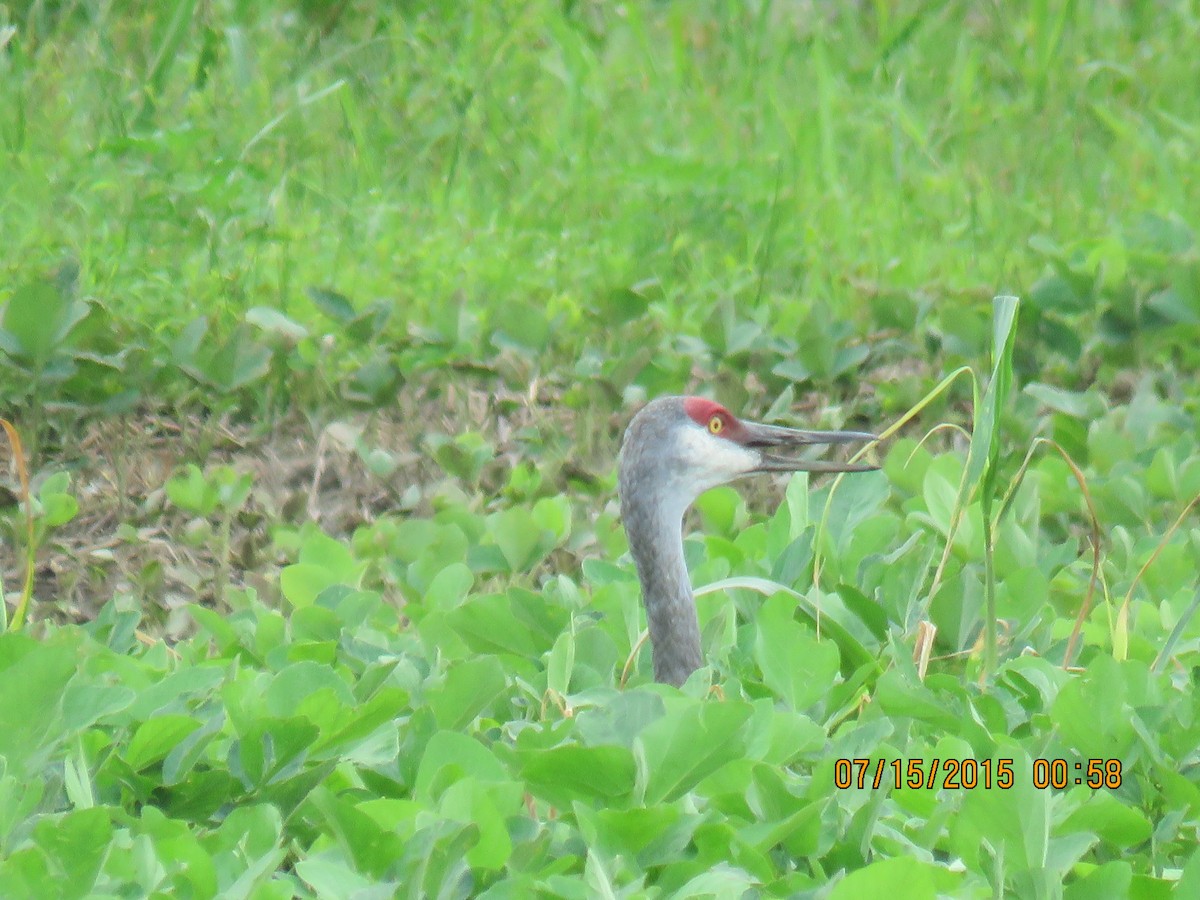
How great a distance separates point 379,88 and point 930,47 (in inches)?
94.8

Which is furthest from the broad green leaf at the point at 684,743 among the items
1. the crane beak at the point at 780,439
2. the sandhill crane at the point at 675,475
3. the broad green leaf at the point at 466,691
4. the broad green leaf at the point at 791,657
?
the crane beak at the point at 780,439

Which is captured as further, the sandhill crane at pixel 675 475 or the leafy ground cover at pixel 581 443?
the sandhill crane at pixel 675 475

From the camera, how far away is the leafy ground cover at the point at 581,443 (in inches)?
74.7

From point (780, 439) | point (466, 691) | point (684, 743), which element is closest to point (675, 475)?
point (780, 439)

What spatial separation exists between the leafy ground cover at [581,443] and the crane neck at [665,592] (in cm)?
9

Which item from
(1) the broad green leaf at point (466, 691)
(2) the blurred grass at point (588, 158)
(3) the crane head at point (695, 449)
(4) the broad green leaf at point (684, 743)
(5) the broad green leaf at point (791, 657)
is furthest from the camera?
(2) the blurred grass at point (588, 158)

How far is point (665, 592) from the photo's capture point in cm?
270

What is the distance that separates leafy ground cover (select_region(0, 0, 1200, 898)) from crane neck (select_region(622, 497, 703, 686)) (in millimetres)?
88

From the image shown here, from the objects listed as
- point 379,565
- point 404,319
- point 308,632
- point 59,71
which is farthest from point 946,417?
point 59,71

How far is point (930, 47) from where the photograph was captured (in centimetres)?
709

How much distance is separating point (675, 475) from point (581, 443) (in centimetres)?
124

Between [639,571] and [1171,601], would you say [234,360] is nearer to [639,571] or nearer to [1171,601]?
[639,571]
